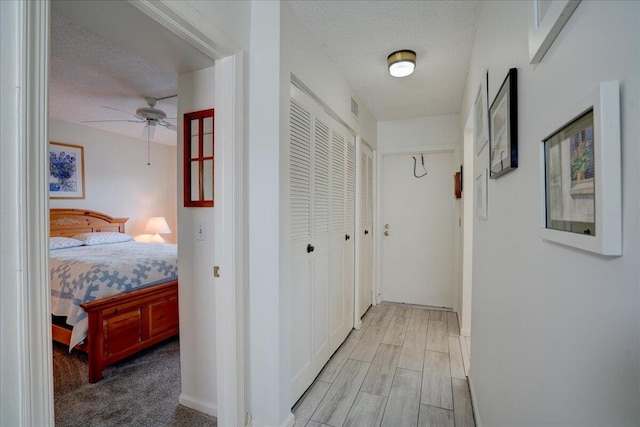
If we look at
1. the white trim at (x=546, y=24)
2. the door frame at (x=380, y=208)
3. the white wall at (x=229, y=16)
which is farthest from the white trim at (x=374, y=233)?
the white trim at (x=546, y=24)

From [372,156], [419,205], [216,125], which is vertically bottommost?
[419,205]

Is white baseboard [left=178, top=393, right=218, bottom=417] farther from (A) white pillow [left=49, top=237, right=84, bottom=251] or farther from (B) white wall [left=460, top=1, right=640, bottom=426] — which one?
(A) white pillow [left=49, top=237, right=84, bottom=251]

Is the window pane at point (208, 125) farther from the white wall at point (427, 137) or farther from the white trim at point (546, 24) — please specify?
the white wall at point (427, 137)

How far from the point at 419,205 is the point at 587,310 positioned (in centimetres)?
358

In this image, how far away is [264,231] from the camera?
1.62 meters

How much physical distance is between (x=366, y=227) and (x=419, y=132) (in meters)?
1.42

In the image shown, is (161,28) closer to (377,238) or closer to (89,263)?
(89,263)

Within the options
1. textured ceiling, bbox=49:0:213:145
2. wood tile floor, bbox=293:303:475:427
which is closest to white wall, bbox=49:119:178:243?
textured ceiling, bbox=49:0:213:145

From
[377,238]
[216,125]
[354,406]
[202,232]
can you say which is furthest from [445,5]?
[377,238]

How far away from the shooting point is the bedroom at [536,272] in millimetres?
422

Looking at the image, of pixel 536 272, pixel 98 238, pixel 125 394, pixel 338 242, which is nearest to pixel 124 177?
pixel 98 238

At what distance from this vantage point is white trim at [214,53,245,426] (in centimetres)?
153

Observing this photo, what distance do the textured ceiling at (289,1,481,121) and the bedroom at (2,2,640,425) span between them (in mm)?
309

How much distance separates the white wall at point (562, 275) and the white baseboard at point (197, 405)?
1542 mm
